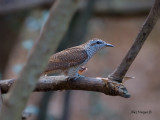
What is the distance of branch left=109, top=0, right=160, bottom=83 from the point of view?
8.96ft

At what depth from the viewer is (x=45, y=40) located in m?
1.78

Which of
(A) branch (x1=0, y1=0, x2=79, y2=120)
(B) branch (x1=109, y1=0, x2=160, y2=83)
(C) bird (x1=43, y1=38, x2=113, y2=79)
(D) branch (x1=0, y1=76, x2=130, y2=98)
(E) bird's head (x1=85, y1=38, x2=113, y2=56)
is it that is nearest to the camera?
(A) branch (x1=0, y1=0, x2=79, y2=120)

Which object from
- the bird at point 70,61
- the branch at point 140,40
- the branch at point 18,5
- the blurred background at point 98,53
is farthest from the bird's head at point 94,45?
the branch at point 18,5

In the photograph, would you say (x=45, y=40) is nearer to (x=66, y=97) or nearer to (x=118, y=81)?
(x=118, y=81)

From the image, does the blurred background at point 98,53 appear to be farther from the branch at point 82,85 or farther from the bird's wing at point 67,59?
the bird's wing at point 67,59

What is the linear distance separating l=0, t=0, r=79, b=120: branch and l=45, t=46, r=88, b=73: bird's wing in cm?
198

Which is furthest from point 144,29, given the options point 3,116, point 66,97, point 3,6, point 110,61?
point 110,61

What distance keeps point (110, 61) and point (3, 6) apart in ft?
23.5

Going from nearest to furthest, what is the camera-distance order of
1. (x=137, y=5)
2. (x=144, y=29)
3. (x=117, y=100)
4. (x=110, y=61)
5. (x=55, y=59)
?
(x=144, y=29) → (x=55, y=59) → (x=137, y=5) → (x=117, y=100) → (x=110, y=61)

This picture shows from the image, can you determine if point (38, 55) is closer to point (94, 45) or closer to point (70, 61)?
point (70, 61)

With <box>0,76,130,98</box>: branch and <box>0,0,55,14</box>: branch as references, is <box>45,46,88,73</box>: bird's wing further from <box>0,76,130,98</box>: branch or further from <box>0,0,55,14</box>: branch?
<box>0,0,55,14</box>: branch

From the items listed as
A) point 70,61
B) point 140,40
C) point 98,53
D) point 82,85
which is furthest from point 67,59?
point 98,53

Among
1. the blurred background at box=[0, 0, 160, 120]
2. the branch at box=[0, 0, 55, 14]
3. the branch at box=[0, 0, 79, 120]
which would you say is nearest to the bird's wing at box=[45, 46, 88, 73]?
the blurred background at box=[0, 0, 160, 120]

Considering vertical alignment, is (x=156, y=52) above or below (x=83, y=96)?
above
